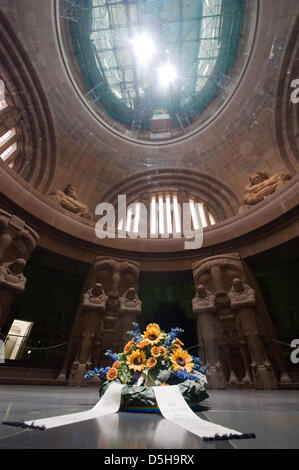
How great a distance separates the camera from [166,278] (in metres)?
9.63

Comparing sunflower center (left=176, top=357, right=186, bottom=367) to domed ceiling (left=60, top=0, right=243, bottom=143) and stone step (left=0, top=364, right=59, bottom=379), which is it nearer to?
stone step (left=0, top=364, right=59, bottom=379)

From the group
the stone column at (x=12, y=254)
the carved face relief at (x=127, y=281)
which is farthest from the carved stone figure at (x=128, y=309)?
the stone column at (x=12, y=254)

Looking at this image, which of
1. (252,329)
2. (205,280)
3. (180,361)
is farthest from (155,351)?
(205,280)

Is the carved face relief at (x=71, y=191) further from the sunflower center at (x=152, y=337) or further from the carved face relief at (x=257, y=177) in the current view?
the sunflower center at (x=152, y=337)

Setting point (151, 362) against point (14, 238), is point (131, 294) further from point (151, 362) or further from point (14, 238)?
point (151, 362)

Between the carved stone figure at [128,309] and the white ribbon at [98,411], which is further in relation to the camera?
the carved stone figure at [128,309]

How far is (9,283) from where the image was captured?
20.5 feet

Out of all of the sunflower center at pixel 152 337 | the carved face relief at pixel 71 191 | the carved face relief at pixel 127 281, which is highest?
the carved face relief at pixel 71 191

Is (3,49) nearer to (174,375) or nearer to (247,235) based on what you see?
(247,235)

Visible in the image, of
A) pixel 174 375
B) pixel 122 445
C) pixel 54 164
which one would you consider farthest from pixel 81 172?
pixel 122 445

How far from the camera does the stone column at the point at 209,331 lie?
634cm

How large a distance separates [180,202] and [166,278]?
7.10m

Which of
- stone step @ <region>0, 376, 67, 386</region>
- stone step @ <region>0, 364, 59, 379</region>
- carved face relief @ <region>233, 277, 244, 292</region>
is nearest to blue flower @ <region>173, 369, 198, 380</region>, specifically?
stone step @ <region>0, 376, 67, 386</region>

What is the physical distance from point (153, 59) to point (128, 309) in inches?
654
